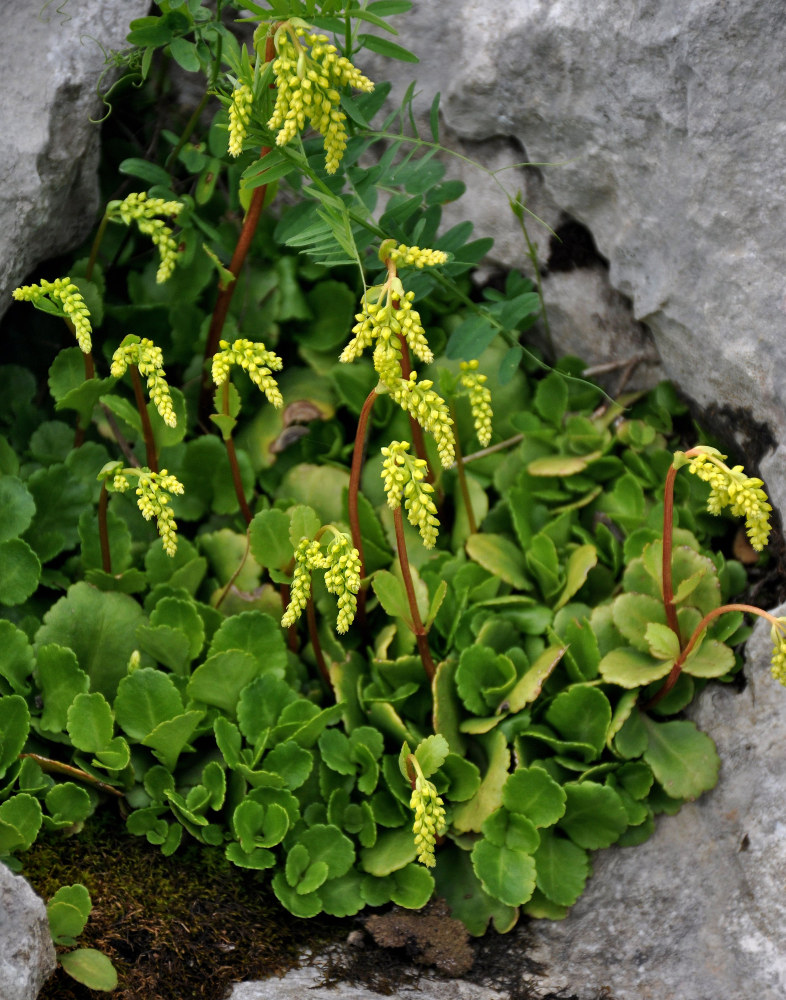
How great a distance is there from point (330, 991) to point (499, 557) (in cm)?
112

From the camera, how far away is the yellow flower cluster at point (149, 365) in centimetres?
191

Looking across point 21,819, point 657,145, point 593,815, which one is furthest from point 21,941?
point 657,145

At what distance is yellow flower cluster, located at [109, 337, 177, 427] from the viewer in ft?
6.27

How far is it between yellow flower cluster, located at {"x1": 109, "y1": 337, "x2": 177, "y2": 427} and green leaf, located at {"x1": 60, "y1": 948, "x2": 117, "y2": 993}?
41.8 inches

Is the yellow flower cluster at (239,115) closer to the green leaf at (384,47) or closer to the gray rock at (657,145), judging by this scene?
the green leaf at (384,47)

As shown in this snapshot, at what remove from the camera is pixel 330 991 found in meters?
1.87

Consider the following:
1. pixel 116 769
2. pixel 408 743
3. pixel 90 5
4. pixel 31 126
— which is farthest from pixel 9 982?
pixel 90 5

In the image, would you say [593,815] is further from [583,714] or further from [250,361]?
[250,361]

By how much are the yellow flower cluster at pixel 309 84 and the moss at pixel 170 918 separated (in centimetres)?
157

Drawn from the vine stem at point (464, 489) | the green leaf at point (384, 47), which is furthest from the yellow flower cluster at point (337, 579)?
the green leaf at point (384, 47)

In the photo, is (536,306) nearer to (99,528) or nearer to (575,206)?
(575,206)

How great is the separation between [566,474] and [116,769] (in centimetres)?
140

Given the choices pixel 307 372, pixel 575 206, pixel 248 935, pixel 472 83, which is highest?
pixel 472 83

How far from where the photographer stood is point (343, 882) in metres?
2.10
